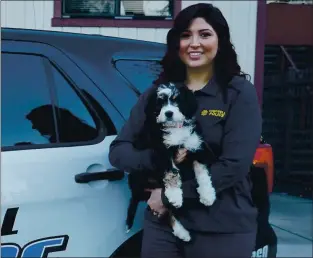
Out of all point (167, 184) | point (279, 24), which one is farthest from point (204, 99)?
point (279, 24)

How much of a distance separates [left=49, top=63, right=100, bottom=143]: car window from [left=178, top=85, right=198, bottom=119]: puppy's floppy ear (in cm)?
62

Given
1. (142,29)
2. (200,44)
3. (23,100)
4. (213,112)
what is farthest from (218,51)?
(142,29)

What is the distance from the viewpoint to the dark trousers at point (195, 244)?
7.72 ft

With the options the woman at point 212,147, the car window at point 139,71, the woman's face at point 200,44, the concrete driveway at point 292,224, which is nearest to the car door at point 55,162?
the car window at point 139,71

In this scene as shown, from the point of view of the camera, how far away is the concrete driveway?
5.36 metres

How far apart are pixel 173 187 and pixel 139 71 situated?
0.81m

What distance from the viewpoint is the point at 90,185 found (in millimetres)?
2695

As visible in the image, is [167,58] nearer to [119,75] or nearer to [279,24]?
[119,75]

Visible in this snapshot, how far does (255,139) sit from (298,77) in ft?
20.9

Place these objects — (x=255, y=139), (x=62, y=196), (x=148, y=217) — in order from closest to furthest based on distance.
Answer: (x=255, y=139)
(x=148, y=217)
(x=62, y=196)

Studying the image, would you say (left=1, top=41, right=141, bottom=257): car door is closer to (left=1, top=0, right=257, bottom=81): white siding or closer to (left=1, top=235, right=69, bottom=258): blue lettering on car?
(left=1, top=235, right=69, bottom=258): blue lettering on car

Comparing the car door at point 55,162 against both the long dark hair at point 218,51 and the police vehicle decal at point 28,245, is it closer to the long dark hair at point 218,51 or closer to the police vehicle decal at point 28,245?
the police vehicle decal at point 28,245

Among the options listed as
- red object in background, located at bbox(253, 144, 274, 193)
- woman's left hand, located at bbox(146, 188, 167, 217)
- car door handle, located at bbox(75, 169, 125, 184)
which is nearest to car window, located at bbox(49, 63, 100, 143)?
car door handle, located at bbox(75, 169, 125, 184)

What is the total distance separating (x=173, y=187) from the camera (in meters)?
2.32
